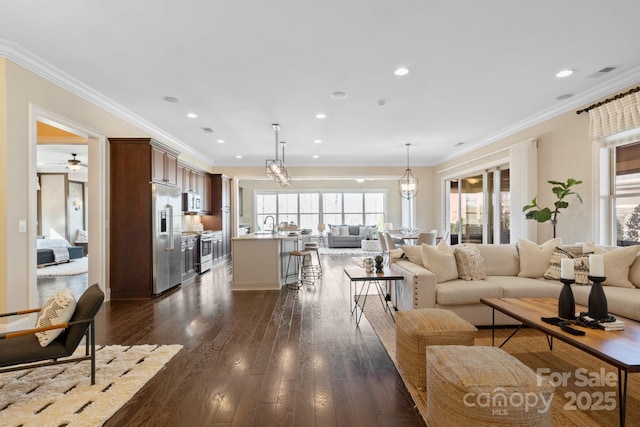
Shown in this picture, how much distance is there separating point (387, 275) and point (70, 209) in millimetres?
11242

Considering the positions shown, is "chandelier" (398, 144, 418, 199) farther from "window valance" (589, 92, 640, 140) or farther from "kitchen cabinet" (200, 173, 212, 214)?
"kitchen cabinet" (200, 173, 212, 214)

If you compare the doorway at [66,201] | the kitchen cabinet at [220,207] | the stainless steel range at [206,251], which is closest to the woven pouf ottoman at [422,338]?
the doorway at [66,201]

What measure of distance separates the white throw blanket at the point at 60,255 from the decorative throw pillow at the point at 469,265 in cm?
965

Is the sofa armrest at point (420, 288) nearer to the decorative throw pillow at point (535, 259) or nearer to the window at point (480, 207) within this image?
the decorative throw pillow at point (535, 259)

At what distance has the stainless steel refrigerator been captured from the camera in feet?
16.7

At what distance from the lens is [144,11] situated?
8.66 ft

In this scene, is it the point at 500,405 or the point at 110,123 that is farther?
the point at 110,123

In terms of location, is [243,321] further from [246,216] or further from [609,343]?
[246,216]

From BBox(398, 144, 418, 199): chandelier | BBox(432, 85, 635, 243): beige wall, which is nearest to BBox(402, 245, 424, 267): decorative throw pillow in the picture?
BBox(432, 85, 635, 243): beige wall

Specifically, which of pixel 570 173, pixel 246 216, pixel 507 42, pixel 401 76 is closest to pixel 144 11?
pixel 401 76

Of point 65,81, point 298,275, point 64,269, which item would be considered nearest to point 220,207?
point 298,275

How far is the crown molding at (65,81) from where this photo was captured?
320 cm

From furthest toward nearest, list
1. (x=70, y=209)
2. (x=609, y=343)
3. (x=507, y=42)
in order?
1. (x=70, y=209)
2. (x=507, y=42)
3. (x=609, y=343)

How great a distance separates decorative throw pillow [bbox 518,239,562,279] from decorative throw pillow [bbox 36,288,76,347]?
471 cm
